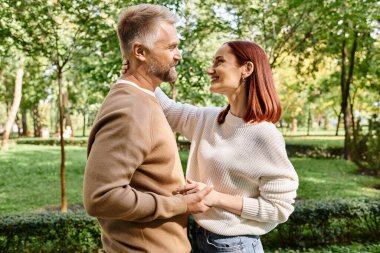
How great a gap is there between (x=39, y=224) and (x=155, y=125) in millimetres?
4792

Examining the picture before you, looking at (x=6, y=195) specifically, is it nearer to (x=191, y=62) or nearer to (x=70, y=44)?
(x=70, y=44)

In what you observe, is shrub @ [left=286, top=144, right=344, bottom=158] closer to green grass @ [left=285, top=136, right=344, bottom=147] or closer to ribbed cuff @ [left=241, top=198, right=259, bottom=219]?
green grass @ [left=285, top=136, right=344, bottom=147]

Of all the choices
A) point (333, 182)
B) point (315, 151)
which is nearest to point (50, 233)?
point (333, 182)

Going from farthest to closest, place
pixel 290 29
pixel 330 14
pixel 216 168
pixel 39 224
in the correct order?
pixel 290 29 < pixel 330 14 < pixel 39 224 < pixel 216 168

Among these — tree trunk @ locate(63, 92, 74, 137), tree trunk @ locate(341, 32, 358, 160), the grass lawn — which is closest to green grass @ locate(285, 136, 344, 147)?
tree trunk @ locate(341, 32, 358, 160)

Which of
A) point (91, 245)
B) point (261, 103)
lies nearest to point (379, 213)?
point (91, 245)

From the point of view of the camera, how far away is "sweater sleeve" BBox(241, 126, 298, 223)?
1.86m

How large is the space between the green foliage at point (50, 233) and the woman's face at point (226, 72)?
14.3 ft

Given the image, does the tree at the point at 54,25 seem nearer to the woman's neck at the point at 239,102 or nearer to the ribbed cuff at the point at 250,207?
the woman's neck at the point at 239,102

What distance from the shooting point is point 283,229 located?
21.0ft

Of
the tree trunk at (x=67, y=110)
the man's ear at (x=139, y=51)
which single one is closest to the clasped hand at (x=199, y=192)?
the man's ear at (x=139, y=51)

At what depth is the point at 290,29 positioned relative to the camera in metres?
9.68

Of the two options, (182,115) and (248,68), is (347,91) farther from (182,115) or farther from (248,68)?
(248,68)

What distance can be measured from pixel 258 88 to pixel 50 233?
15.7ft
